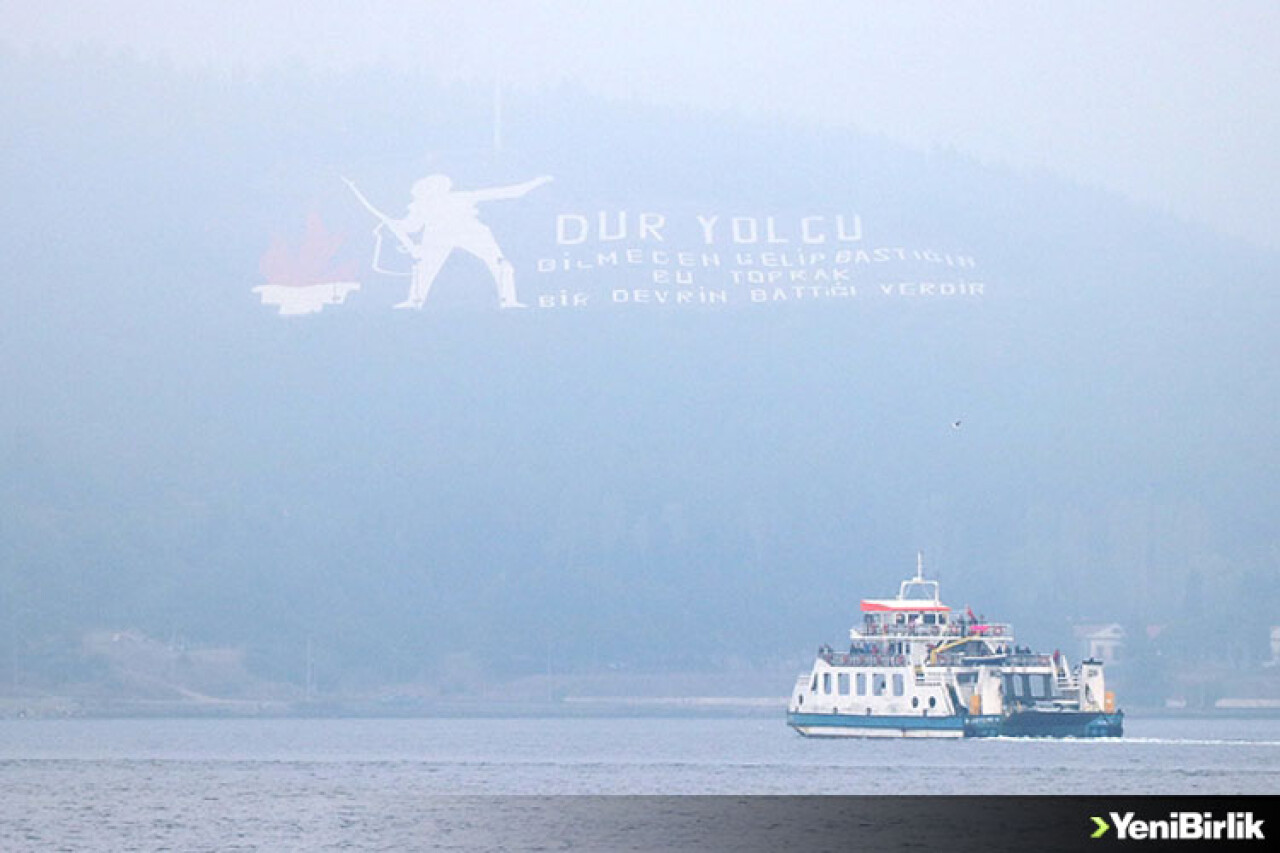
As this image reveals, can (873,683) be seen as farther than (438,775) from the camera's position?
Yes

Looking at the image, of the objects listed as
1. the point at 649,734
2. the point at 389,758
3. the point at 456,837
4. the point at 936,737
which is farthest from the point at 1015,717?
the point at 456,837

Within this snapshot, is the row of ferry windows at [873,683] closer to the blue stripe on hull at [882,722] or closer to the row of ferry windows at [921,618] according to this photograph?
the blue stripe on hull at [882,722]

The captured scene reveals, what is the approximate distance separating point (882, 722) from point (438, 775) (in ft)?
101

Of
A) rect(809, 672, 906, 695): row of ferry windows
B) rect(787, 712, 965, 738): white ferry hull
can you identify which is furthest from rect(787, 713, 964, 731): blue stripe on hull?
rect(809, 672, 906, 695): row of ferry windows

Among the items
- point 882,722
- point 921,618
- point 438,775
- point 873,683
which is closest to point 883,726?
point 882,722

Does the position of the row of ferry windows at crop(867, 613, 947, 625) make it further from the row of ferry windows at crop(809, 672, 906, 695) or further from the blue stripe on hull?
the blue stripe on hull

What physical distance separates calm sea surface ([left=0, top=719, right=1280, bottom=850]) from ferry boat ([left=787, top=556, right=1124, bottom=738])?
1.25 metres

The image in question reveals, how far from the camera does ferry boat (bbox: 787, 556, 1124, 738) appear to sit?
429ft

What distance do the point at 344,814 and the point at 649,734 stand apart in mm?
84749

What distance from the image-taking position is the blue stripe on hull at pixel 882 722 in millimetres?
131000

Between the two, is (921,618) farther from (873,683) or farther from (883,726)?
(883,726)

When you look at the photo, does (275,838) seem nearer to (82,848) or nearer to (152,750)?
(82,848)

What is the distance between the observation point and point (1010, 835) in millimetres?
79312

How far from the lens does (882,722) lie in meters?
132
